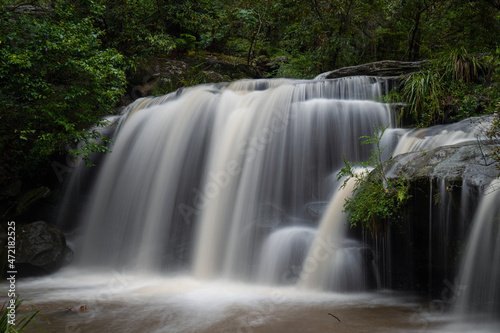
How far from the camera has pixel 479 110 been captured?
5.97 meters

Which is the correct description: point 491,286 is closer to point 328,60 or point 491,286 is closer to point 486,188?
point 486,188

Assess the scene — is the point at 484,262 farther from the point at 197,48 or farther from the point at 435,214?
the point at 197,48

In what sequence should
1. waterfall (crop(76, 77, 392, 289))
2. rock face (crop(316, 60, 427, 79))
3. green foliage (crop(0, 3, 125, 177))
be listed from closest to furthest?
1. waterfall (crop(76, 77, 392, 289))
2. green foliage (crop(0, 3, 125, 177))
3. rock face (crop(316, 60, 427, 79))

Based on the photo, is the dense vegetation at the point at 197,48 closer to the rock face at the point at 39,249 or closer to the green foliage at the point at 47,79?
the green foliage at the point at 47,79

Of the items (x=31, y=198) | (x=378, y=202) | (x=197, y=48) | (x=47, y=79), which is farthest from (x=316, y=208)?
(x=197, y=48)

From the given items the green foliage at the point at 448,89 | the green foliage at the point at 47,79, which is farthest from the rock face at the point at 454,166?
the green foliage at the point at 47,79

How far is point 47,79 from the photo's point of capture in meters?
6.59

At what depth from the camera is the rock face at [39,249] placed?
5625 mm

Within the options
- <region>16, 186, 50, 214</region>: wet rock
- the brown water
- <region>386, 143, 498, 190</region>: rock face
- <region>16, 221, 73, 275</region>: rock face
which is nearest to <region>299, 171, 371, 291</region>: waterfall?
the brown water

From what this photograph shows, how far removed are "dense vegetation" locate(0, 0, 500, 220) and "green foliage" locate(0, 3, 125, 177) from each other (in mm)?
20

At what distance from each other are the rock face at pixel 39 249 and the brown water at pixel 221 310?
625 millimetres

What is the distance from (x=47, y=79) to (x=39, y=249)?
3.09 metres

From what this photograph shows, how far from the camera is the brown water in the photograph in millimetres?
3309

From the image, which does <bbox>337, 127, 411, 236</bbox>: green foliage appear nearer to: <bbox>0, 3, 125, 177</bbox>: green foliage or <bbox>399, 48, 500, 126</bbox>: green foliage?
<bbox>399, 48, 500, 126</bbox>: green foliage
